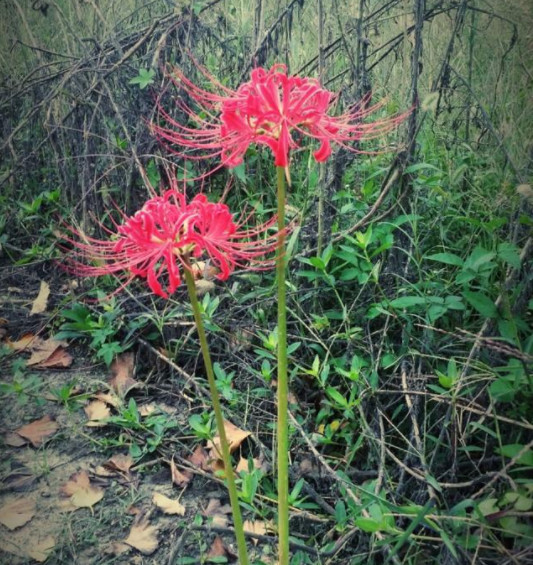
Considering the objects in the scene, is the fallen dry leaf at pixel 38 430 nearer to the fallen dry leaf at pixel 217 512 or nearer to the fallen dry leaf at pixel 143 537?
the fallen dry leaf at pixel 143 537

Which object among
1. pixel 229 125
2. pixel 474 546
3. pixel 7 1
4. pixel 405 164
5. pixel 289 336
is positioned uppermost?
pixel 7 1

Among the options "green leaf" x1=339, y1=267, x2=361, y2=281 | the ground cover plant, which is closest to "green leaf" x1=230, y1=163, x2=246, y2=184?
the ground cover plant

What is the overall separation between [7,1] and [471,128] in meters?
2.47

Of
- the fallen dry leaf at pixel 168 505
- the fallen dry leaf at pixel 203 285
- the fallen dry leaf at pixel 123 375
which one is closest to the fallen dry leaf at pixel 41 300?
the fallen dry leaf at pixel 123 375

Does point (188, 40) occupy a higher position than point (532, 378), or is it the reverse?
point (188, 40)

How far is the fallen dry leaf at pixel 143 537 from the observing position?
6.02 feet

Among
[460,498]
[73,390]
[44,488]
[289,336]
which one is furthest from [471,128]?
[44,488]

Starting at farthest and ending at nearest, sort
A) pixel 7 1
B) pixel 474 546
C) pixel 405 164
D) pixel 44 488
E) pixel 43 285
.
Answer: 1. pixel 7 1
2. pixel 43 285
3. pixel 405 164
4. pixel 44 488
5. pixel 474 546

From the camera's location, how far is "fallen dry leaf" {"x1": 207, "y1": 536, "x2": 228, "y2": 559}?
1811 mm

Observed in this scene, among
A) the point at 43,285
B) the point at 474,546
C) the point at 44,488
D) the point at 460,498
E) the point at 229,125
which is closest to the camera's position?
the point at 229,125

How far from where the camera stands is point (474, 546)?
1.43 meters

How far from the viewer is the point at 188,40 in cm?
272

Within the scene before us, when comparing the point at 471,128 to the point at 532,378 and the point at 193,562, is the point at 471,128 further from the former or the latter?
the point at 193,562

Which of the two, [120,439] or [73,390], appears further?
[73,390]
